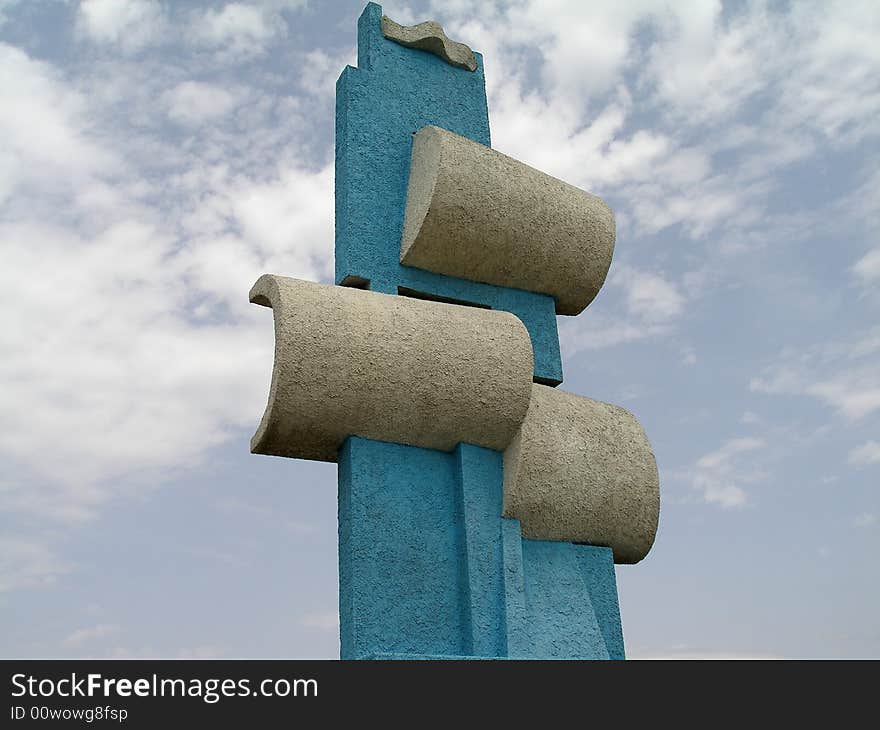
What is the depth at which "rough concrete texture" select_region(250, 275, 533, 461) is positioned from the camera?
6.10m

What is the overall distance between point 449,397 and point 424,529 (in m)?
0.87

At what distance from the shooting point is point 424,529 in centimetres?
639

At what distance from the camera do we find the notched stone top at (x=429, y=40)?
8047 millimetres

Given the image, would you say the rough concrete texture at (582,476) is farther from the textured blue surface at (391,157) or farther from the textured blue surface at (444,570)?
the textured blue surface at (391,157)

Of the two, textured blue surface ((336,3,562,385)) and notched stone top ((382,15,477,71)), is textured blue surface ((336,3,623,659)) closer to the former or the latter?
textured blue surface ((336,3,562,385))

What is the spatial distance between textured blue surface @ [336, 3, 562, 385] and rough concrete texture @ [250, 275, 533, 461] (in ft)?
2.03

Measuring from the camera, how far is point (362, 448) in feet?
20.9

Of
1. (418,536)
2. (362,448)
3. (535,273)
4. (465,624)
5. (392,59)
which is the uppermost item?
(392,59)

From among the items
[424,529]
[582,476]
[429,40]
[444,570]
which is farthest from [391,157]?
[444,570]

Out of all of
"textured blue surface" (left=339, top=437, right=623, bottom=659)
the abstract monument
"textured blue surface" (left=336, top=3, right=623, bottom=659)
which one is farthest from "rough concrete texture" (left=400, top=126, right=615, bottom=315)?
"textured blue surface" (left=339, top=437, right=623, bottom=659)

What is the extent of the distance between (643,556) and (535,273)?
2.29m
